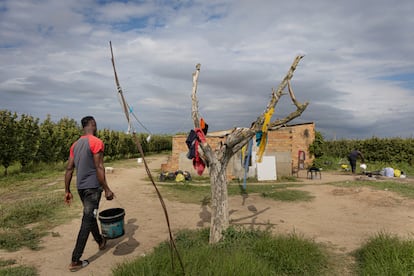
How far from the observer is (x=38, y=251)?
4.97 metres

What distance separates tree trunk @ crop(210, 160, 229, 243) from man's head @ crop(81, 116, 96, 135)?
85.6 inches

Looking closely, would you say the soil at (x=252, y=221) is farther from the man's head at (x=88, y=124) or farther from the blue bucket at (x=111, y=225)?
the man's head at (x=88, y=124)

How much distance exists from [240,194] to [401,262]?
6.72 metres

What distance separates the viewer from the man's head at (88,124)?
4548 millimetres

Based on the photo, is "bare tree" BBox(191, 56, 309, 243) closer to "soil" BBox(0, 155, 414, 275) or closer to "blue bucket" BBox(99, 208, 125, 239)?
"soil" BBox(0, 155, 414, 275)

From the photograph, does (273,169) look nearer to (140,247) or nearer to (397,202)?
(397,202)

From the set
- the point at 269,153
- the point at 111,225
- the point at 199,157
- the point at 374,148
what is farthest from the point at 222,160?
the point at 374,148

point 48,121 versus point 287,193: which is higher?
point 48,121

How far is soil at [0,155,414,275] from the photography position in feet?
15.6

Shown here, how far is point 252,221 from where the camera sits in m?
7.02

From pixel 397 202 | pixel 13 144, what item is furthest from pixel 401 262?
pixel 13 144

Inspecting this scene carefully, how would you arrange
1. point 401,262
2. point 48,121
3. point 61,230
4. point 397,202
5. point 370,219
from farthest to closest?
1. point 48,121
2. point 397,202
3. point 370,219
4. point 61,230
5. point 401,262

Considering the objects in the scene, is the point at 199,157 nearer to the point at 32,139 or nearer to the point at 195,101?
the point at 195,101

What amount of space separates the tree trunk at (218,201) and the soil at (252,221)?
1307 mm
